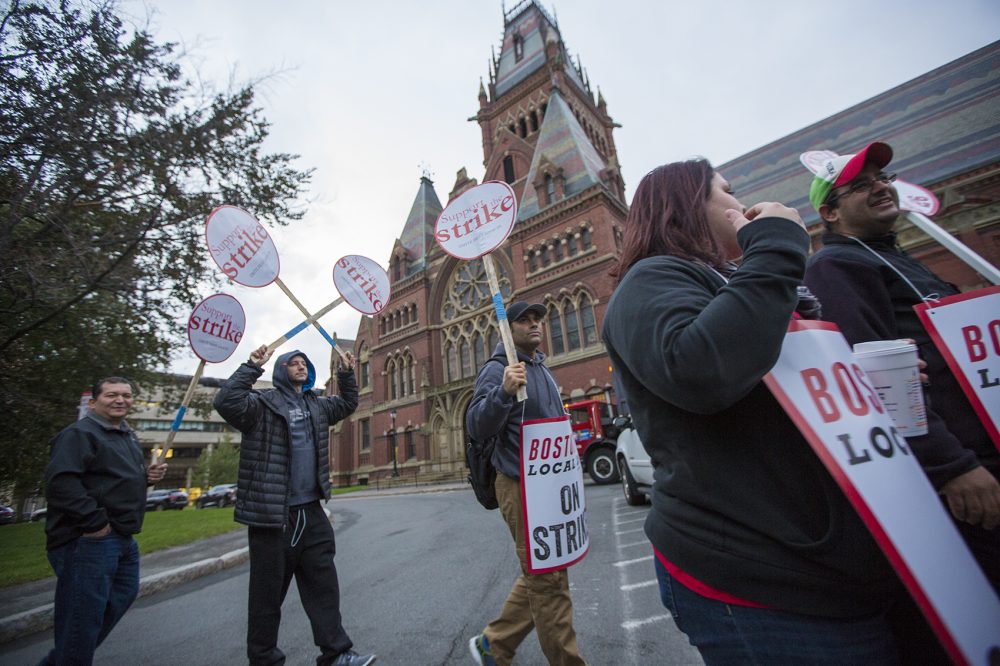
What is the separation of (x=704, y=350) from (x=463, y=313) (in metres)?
27.8

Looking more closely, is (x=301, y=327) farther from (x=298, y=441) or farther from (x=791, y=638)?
(x=791, y=638)

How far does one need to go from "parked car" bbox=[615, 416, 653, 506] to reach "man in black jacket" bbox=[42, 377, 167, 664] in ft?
22.3

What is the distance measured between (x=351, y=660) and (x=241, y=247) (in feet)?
11.2

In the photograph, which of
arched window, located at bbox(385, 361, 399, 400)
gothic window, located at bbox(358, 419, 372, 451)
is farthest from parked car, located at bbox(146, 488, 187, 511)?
arched window, located at bbox(385, 361, 399, 400)

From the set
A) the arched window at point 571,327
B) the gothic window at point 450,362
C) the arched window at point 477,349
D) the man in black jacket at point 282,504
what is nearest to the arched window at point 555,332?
the arched window at point 571,327

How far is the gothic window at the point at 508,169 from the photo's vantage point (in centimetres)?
3059

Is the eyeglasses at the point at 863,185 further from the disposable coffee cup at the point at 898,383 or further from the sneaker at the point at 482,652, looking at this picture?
the sneaker at the point at 482,652

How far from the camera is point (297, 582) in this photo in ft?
10.0

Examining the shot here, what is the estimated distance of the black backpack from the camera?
2924mm

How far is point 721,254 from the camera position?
1352 mm

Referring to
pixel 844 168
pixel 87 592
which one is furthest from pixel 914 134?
pixel 87 592

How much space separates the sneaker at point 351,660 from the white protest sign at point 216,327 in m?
2.71

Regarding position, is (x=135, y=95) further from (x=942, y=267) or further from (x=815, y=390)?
(x=942, y=267)

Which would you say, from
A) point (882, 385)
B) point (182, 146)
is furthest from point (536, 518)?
point (182, 146)
